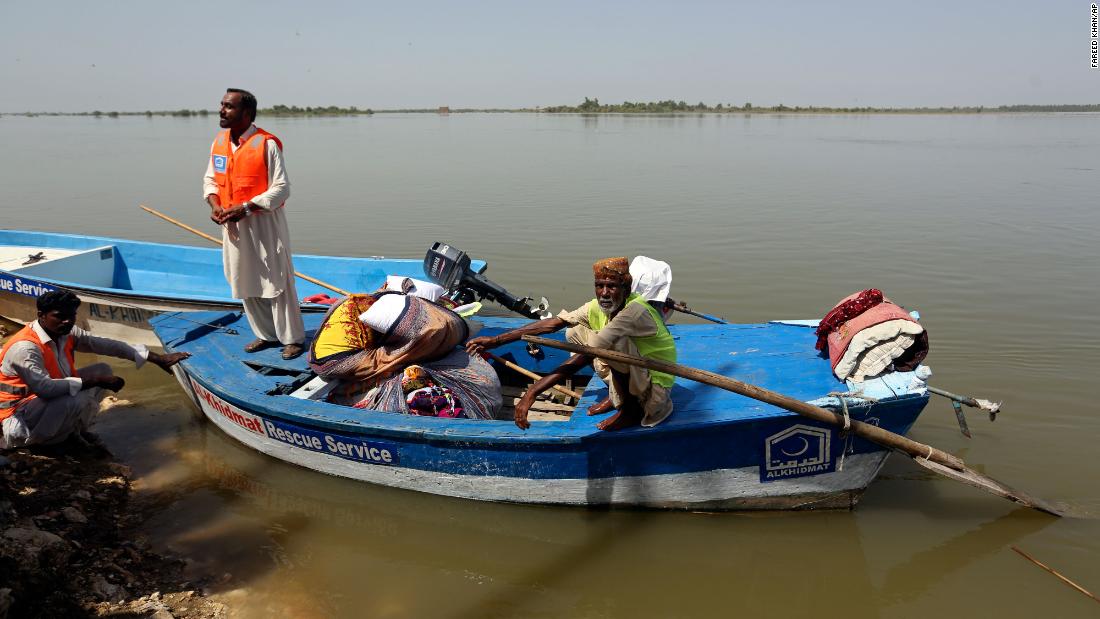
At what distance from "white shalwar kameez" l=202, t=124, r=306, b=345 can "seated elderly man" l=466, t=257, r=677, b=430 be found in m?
2.12

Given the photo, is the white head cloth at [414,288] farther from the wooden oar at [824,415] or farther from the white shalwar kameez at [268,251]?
the wooden oar at [824,415]

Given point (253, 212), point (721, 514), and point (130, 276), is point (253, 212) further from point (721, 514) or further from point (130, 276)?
point (130, 276)

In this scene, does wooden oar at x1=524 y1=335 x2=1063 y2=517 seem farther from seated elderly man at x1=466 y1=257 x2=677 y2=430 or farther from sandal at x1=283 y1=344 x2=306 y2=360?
sandal at x1=283 y1=344 x2=306 y2=360

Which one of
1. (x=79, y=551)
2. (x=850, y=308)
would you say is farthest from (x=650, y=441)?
(x=79, y=551)

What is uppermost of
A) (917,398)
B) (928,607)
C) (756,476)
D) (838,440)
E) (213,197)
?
(213,197)

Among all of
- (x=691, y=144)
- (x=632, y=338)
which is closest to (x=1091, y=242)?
(x=632, y=338)

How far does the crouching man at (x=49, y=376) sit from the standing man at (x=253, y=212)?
87 cm

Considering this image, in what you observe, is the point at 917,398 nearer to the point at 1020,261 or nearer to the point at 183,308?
the point at 183,308

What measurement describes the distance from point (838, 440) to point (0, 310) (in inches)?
343

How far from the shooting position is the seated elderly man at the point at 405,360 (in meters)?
4.48

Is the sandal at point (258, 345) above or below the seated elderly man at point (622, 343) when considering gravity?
below

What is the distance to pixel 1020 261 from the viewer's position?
9.91 metres

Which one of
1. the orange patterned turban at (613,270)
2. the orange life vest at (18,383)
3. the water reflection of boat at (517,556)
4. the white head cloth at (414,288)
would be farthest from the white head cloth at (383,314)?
the orange life vest at (18,383)

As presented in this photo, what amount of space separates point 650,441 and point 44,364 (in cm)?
380
